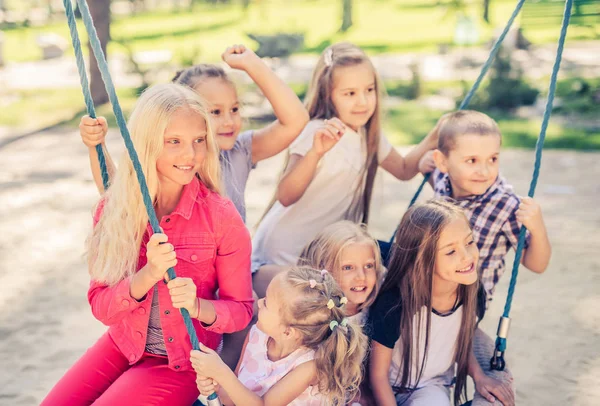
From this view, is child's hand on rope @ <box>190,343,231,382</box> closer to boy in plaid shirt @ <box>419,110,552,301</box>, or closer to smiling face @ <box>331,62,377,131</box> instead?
boy in plaid shirt @ <box>419,110,552,301</box>

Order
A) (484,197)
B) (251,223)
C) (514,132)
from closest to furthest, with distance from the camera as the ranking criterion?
(484,197) < (251,223) < (514,132)

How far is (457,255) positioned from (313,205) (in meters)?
0.73

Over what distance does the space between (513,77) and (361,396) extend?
7.31 m

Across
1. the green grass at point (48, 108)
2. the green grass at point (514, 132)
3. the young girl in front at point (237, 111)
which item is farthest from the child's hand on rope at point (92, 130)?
the green grass at point (48, 108)

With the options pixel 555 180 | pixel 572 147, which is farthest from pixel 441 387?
pixel 572 147

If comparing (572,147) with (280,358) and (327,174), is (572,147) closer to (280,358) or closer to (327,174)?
(327,174)

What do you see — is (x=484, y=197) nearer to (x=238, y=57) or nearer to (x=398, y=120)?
(x=238, y=57)

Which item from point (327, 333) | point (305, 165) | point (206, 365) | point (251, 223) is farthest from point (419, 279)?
point (251, 223)

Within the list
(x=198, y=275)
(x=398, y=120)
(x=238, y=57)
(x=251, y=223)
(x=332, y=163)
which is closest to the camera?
(x=198, y=275)

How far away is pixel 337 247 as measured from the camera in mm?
2309

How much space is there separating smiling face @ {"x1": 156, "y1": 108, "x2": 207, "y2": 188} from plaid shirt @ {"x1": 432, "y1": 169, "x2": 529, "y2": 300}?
38.8 inches

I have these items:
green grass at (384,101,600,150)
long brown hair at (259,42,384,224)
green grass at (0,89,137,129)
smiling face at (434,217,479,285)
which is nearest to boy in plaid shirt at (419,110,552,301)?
smiling face at (434,217,479,285)

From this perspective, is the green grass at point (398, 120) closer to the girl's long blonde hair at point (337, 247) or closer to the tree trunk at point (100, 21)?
the tree trunk at point (100, 21)

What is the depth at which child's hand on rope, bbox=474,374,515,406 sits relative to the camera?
2170 mm
